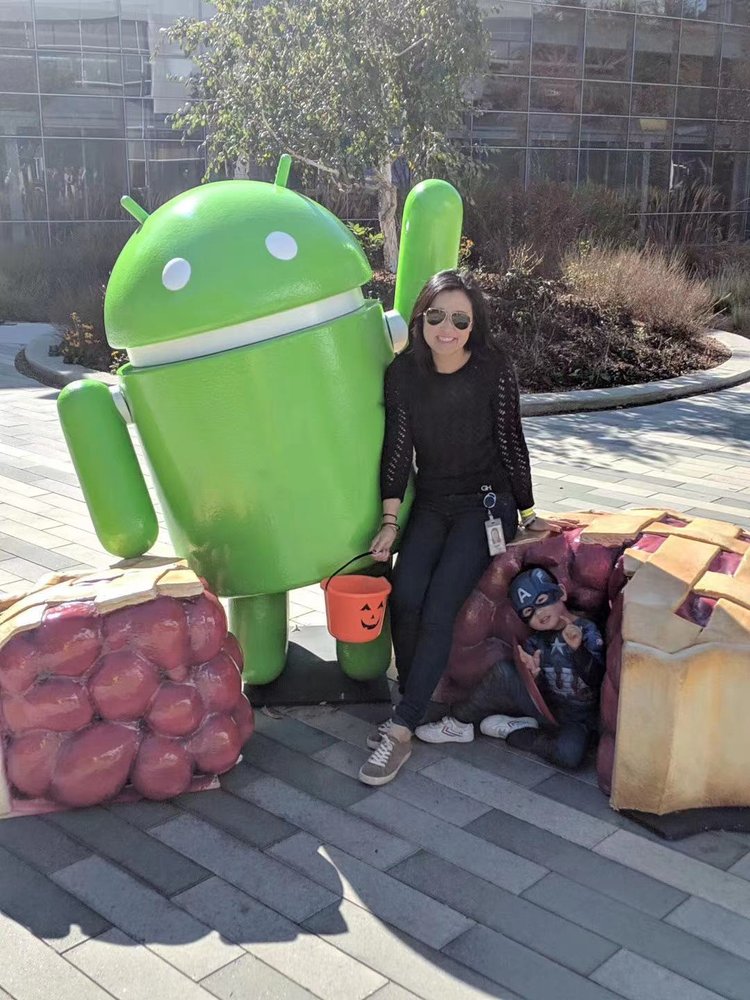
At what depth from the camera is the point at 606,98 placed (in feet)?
68.5

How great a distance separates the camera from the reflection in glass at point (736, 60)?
22078mm

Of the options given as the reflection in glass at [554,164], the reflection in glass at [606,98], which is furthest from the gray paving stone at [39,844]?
the reflection in glass at [606,98]

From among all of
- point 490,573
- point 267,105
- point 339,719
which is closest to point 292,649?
point 339,719

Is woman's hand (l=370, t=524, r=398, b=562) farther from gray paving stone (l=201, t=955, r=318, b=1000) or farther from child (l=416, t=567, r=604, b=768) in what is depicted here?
gray paving stone (l=201, t=955, r=318, b=1000)

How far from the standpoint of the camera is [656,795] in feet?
9.68

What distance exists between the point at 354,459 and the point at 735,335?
391 inches

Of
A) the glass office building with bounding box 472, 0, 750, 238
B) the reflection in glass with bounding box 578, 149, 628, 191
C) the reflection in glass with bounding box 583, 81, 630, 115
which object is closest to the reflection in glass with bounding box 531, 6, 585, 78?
the glass office building with bounding box 472, 0, 750, 238

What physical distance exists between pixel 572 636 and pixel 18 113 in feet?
63.3

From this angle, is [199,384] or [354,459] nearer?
[199,384]

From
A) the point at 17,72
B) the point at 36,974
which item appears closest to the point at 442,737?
the point at 36,974

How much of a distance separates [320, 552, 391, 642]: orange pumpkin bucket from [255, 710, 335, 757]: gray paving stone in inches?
13.4

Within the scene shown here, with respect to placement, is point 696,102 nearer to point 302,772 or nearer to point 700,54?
point 700,54

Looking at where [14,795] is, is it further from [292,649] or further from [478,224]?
[478,224]

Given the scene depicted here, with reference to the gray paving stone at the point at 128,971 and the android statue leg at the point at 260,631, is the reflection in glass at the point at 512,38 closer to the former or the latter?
the android statue leg at the point at 260,631
